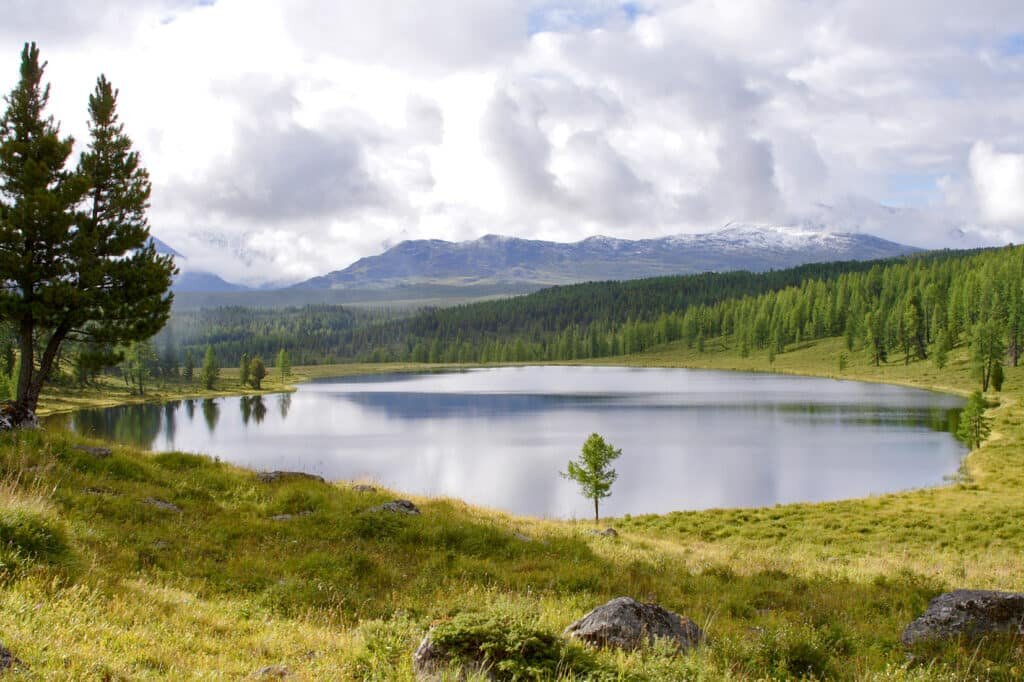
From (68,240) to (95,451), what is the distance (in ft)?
36.9

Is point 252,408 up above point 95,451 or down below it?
below

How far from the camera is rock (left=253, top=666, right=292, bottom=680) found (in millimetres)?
6672

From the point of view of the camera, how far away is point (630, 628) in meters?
8.16

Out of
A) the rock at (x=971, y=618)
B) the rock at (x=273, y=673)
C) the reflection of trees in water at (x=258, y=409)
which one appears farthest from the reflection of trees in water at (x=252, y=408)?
the rock at (x=971, y=618)

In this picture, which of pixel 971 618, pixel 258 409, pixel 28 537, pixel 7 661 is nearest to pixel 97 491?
pixel 28 537

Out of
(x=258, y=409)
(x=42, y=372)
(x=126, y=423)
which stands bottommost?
(x=126, y=423)

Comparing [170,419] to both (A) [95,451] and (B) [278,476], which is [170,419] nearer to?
(A) [95,451]

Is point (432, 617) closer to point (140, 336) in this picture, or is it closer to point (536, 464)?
point (140, 336)

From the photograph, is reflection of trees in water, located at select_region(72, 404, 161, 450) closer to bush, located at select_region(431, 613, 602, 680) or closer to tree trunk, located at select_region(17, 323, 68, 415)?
tree trunk, located at select_region(17, 323, 68, 415)

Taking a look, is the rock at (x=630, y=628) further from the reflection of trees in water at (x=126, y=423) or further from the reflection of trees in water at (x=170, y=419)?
the reflection of trees in water at (x=170, y=419)

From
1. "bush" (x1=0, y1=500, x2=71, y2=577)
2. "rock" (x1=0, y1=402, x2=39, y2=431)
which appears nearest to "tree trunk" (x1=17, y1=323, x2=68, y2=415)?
"rock" (x1=0, y1=402, x2=39, y2=431)

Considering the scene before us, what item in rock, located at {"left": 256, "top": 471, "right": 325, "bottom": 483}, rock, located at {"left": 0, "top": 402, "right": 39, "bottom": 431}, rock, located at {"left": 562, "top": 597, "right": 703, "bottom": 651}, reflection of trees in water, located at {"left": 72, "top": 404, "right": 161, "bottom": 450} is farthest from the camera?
reflection of trees in water, located at {"left": 72, "top": 404, "right": 161, "bottom": 450}

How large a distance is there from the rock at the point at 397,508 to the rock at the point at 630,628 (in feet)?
29.5

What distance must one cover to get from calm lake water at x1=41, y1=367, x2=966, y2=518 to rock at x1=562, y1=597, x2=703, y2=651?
104 feet
